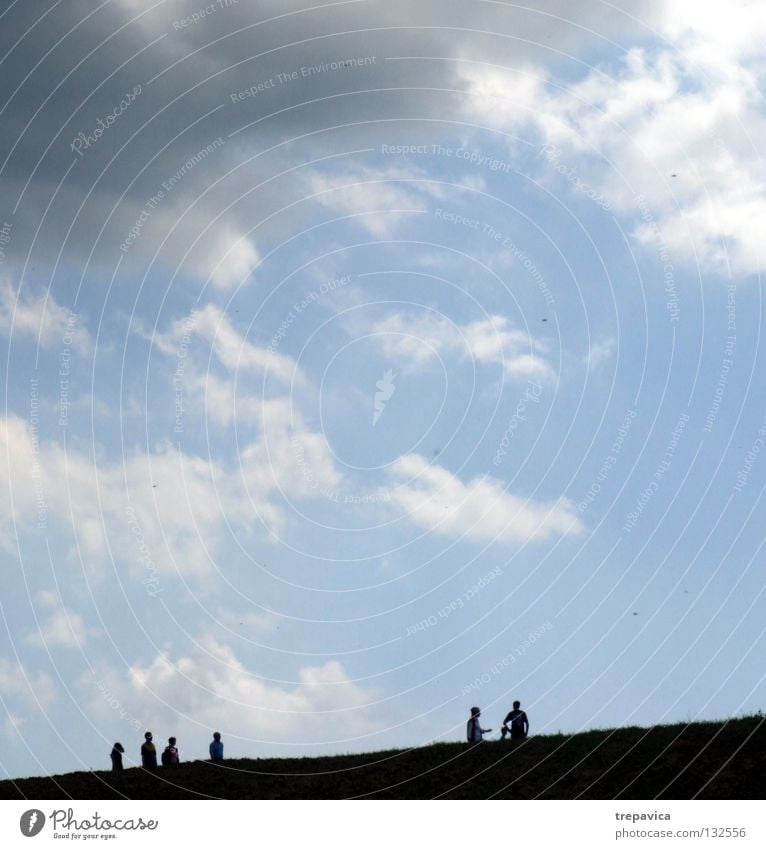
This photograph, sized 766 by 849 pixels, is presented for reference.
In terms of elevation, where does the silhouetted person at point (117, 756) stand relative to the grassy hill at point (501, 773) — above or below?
above

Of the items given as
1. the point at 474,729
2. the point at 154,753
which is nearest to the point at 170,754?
the point at 154,753

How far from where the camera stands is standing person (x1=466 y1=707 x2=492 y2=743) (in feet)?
157

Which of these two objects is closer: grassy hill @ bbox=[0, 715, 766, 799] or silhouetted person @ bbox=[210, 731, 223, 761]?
grassy hill @ bbox=[0, 715, 766, 799]

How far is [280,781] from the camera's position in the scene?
156ft

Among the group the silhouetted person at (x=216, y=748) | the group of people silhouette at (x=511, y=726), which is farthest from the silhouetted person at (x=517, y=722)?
the silhouetted person at (x=216, y=748)

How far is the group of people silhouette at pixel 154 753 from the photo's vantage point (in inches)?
1970

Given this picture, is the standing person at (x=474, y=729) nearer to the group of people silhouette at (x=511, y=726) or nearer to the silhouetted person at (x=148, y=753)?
the group of people silhouette at (x=511, y=726)

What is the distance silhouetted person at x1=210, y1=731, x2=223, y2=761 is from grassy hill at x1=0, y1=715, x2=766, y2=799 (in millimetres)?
577

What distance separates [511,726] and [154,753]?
14.7 meters

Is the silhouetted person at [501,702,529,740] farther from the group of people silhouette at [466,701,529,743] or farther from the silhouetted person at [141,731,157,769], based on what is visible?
the silhouetted person at [141,731,157,769]

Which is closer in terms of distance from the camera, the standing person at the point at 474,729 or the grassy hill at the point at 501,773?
the grassy hill at the point at 501,773

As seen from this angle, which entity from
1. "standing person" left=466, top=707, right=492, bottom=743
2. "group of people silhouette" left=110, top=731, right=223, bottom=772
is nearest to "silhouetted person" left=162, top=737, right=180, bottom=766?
"group of people silhouette" left=110, top=731, right=223, bottom=772
